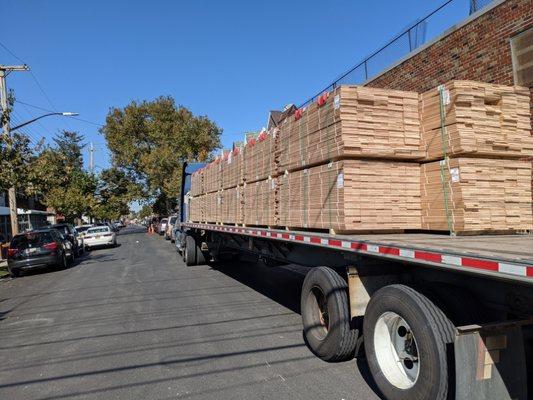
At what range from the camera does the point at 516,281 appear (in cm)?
278

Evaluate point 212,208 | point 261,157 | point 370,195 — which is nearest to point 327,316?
point 370,195

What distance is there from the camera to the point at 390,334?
418 cm

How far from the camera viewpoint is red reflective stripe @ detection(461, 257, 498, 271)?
2.97m

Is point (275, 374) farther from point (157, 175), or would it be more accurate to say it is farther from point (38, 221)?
point (38, 221)

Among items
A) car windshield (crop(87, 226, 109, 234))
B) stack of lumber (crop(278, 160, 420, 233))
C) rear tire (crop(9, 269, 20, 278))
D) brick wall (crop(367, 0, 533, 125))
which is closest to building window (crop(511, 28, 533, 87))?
brick wall (crop(367, 0, 533, 125))

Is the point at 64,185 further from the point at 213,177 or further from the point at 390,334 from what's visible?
the point at 390,334

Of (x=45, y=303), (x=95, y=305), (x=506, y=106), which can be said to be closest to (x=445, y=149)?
(x=506, y=106)

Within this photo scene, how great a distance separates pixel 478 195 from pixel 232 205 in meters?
6.07

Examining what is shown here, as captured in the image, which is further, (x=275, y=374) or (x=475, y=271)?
(x=275, y=374)

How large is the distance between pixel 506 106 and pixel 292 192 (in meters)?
3.00

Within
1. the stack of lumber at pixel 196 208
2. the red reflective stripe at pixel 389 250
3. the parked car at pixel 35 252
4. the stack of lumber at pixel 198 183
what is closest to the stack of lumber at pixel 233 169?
the stack of lumber at pixel 198 183

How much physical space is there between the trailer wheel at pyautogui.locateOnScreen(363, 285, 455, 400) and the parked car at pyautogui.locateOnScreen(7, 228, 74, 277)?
15.3 m

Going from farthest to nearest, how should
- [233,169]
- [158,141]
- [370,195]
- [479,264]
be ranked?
[158,141] < [233,169] < [370,195] < [479,264]

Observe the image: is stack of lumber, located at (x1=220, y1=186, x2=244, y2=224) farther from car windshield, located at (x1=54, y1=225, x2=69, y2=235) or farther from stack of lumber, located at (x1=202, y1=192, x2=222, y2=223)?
car windshield, located at (x1=54, y1=225, x2=69, y2=235)
